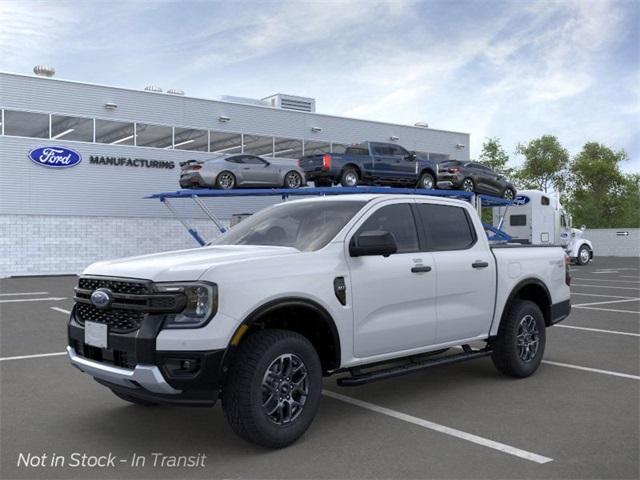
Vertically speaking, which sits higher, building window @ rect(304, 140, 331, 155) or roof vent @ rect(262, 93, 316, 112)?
roof vent @ rect(262, 93, 316, 112)

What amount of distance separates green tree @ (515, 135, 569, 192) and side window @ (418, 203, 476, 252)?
222ft

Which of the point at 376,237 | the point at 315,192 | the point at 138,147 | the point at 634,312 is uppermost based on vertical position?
the point at 138,147

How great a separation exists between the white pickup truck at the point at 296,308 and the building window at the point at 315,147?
2851 cm

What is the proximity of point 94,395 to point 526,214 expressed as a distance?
25.7m

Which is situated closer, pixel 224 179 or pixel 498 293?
pixel 498 293

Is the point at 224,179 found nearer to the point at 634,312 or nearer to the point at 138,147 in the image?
the point at 138,147

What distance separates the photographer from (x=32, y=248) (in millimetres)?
27109

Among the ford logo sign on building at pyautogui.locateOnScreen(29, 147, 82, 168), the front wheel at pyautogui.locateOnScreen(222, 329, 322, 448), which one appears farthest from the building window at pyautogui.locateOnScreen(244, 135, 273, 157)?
the front wheel at pyautogui.locateOnScreen(222, 329, 322, 448)

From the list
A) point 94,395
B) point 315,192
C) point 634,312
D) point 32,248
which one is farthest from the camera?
point 32,248

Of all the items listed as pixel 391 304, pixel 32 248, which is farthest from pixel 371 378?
pixel 32 248

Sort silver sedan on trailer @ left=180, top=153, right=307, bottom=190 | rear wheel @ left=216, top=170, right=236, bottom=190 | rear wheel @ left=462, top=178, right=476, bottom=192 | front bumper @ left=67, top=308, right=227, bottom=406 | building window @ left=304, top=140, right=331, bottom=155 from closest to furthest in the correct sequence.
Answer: front bumper @ left=67, top=308, right=227, bottom=406
silver sedan on trailer @ left=180, top=153, right=307, bottom=190
rear wheel @ left=216, top=170, right=236, bottom=190
rear wheel @ left=462, top=178, right=476, bottom=192
building window @ left=304, top=140, right=331, bottom=155

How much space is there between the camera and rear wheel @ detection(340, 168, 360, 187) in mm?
22328

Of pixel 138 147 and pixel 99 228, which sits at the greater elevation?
pixel 138 147

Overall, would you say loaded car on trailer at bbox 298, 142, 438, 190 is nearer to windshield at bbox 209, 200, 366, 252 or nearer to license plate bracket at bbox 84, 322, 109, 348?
windshield at bbox 209, 200, 366, 252
